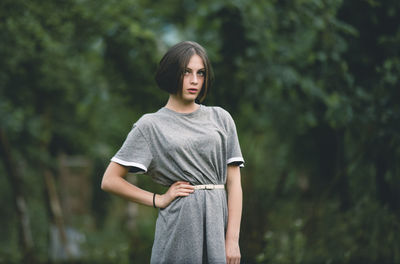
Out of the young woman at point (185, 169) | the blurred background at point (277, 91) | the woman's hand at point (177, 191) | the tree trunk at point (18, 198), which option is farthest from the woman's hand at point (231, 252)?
the tree trunk at point (18, 198)

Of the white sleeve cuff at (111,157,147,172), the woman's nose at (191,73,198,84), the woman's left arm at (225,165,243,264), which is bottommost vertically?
the woman's left arm at (225,165,243,264)

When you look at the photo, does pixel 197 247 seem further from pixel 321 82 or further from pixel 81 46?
pixel 81 46

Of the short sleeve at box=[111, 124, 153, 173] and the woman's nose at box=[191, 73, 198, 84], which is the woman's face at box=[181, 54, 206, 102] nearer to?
the woman's nose at box=[191, 73, 198, 84]

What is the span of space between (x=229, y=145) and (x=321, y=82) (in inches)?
123

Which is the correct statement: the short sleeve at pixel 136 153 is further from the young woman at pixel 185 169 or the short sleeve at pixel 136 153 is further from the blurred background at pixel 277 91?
the blurred background at pixel 277 91

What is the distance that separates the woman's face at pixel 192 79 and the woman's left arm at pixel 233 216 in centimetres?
40

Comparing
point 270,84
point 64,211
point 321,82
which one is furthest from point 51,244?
point 321,82

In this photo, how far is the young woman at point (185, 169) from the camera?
7.87 ft

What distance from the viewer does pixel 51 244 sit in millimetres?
9023

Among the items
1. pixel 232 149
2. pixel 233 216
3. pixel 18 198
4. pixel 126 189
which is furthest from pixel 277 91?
pixel 126 189

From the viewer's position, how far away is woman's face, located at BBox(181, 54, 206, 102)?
2.45 meters

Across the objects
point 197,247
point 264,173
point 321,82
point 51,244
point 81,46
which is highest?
point 81,46

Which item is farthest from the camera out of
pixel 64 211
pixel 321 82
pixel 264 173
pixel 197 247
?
pixel 64 211

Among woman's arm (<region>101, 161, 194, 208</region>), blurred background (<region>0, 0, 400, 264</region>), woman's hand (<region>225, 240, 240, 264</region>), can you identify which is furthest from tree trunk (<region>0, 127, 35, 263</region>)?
woman's hand (<region>225, 240, 240, 264</region>)
